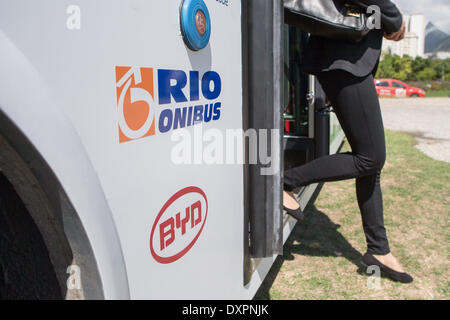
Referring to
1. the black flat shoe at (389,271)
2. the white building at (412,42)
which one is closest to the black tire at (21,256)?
the black flat shoe at (389,271)

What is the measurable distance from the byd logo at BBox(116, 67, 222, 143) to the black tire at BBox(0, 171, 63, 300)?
22cm

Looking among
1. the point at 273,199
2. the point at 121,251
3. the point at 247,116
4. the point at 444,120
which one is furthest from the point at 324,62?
the point at 444,120

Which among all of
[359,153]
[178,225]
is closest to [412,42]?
[359,153]

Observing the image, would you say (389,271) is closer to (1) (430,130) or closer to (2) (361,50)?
(2) (361,50)

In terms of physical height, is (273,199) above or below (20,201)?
below

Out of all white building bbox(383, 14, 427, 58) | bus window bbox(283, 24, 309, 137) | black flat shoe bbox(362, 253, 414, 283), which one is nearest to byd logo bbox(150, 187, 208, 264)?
black flat shoe bbox(362, 253, 414, 283)

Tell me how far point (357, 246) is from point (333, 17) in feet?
5.01

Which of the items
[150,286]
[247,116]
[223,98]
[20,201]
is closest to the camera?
[20,201]

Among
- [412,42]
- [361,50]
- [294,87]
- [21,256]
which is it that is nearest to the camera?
[21,256]

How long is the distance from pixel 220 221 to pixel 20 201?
65 cm

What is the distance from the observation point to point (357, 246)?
8.48 ft

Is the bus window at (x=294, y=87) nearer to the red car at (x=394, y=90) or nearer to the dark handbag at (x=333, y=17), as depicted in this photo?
the dark handbag at (x=333, y=17)
